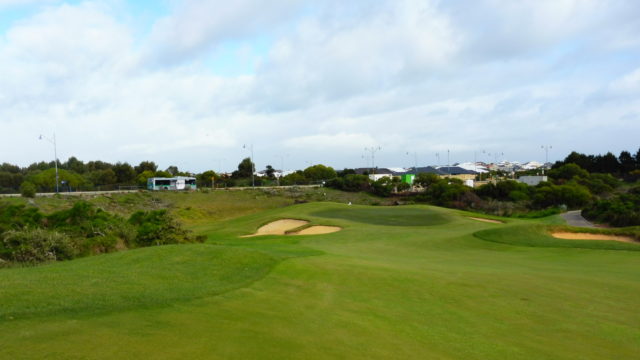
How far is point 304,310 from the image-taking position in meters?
9.92

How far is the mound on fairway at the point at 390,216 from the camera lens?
→ 4203 cm

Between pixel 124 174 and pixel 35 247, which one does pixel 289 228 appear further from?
pixel 124 174

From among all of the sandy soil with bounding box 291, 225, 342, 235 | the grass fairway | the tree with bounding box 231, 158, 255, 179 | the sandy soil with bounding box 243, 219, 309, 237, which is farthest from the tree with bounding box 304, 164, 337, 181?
the grass fairway

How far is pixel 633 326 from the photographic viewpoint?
9914 millimetres

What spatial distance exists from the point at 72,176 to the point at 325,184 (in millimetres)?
47968

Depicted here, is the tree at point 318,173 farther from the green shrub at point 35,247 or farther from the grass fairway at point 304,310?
the grass fairway at point 304,310

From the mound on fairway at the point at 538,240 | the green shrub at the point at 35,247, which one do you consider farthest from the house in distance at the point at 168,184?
the mound on fairway at the point at 538,240

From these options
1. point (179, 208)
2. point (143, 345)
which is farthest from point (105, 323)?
point (179, 208)

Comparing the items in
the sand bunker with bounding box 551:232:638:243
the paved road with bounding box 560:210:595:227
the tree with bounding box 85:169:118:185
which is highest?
the tree with bounding box 85:169:118:185

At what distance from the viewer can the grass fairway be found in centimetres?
746

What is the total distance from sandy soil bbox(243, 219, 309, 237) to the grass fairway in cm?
2264

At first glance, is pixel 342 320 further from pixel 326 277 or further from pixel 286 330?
pixel 326 277

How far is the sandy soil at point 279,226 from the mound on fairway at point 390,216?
450 cm

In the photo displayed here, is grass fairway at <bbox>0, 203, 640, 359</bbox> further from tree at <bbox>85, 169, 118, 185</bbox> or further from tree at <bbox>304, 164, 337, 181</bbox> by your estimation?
tree at <bbox>304, 164, 337, 181</bbox>
